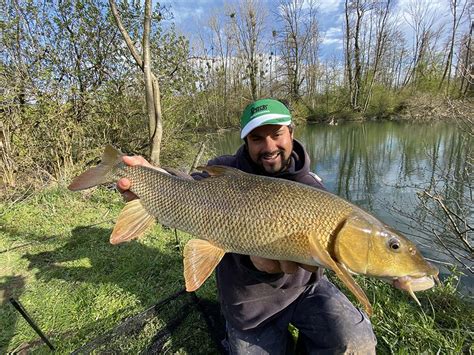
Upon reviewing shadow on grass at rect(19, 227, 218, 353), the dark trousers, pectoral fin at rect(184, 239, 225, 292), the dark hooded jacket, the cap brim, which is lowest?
shadow on grass at rect(19, 227, 218, 353)

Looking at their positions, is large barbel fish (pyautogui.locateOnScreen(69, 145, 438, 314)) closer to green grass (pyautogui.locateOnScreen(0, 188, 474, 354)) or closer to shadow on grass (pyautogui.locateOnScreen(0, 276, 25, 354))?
green grass (pyautogui.locateOnScreen(0, 188, 474, 354))

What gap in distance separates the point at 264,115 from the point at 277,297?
118cm

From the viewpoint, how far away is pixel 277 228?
1.39 m

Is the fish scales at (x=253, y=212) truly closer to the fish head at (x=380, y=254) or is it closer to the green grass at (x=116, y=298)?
the fish head at (x=380, y=254)

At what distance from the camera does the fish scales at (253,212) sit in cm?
136

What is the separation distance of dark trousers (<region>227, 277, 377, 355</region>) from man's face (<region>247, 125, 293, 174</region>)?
2.92 feet

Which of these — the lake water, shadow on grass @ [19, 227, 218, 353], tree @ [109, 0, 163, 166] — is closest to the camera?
shadow on grass @ [19, 227, 218, 353]

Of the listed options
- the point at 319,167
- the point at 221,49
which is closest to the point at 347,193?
the point at 319,167

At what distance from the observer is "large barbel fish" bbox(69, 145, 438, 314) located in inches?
51.2

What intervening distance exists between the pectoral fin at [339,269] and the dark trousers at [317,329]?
2.27 feet

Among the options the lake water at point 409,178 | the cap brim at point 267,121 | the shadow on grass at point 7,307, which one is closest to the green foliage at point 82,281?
the shadow on grass at point 7,307

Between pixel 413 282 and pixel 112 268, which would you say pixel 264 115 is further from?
pixel 112 268

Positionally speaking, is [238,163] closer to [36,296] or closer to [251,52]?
[36,296]

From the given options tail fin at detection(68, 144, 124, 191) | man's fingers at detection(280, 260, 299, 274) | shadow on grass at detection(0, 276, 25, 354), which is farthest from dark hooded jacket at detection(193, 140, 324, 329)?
shadow on grass at detection(0, 276, 25, 354)
